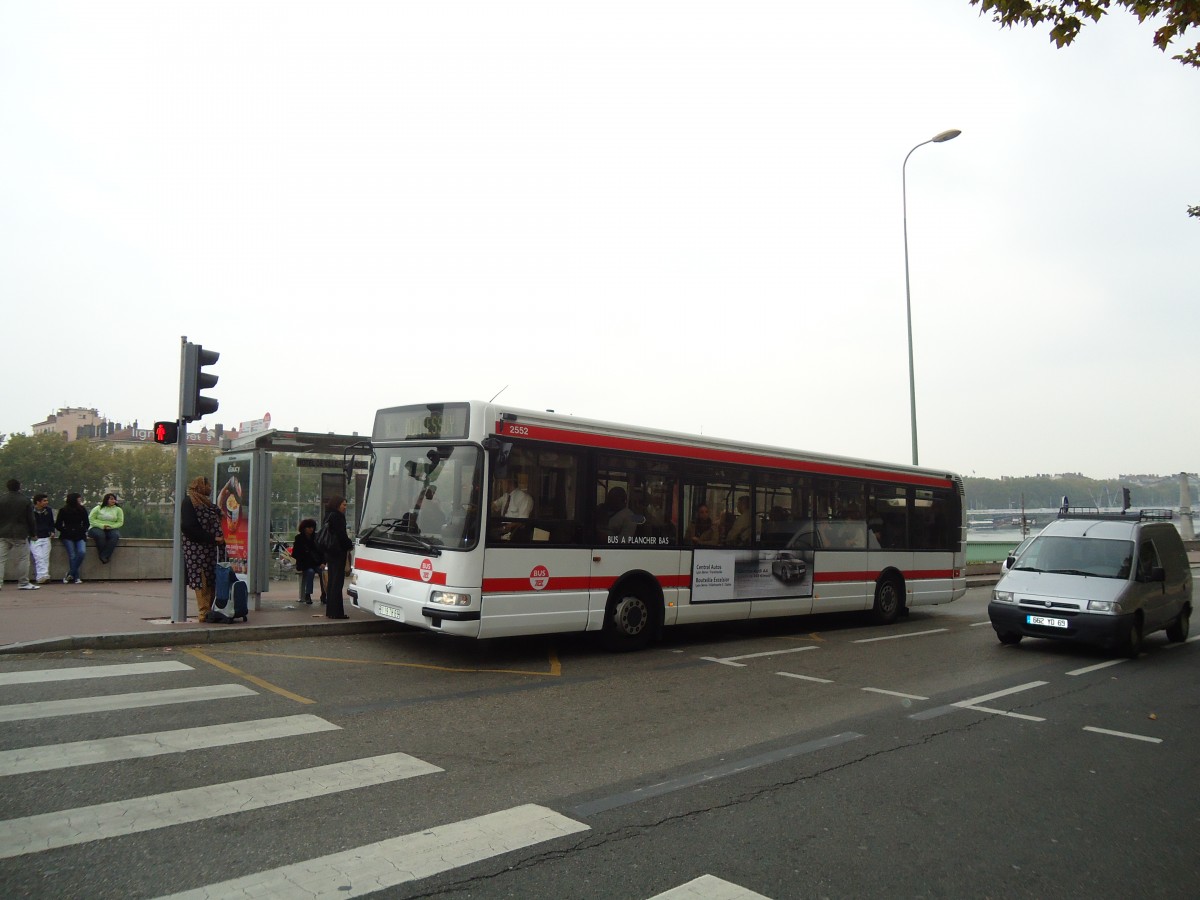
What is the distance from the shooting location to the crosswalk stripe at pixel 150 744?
534 cm

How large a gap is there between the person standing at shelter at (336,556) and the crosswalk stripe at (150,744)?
4932mm

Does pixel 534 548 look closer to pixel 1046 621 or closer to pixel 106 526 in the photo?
pixel 1046 621

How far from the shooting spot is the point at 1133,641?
11320 mm

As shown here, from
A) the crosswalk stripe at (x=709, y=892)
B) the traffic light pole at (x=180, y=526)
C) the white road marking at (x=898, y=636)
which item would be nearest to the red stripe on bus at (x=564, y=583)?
the white road marking at (x=898, y=636)

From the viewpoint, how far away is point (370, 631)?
441 inches

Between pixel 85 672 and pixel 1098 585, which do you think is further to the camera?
pixel 1098 585

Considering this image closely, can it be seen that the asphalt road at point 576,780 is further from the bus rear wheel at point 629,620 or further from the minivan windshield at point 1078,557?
the minivan windshield at point 1078,557

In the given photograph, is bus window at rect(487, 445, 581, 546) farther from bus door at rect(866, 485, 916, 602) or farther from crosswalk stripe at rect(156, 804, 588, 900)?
bus door at rect(866, 485, 916, 602)

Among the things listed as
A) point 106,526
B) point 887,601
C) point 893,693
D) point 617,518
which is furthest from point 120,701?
point 887,601

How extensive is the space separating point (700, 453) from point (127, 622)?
7.57m

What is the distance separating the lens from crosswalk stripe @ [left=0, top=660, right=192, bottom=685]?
755cm

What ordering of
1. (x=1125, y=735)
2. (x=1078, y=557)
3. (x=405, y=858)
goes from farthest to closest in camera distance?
(x=1078, y=557)
(x=1125, y=735)
(x=405, y=858)

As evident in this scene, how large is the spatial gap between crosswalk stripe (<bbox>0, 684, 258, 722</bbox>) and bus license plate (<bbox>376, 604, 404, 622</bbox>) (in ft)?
6.61

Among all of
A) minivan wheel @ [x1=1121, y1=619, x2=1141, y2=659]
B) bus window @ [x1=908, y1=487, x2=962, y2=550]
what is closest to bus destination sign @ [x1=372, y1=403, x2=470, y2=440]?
minivan wheel @ [x1=1121, y1=619, x2=1141, y2=659]
